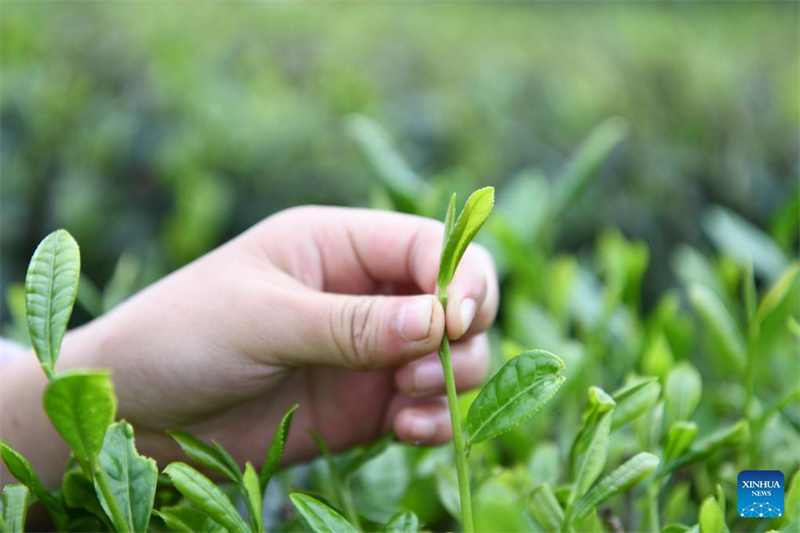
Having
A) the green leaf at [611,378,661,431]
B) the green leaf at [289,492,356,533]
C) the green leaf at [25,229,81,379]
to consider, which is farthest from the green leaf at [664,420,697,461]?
the green leaf at [25,229,81,379]

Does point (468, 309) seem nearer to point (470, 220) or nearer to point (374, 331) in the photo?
point (374, 331)

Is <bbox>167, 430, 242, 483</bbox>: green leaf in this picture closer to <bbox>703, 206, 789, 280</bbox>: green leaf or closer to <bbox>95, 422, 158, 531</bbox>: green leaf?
<bbox>95, 422, 158, 531</bbox>: green leaf

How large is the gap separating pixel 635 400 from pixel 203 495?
469 millimetres

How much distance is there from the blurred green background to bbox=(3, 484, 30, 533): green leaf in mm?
1021

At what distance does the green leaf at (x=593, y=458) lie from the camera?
84 cm

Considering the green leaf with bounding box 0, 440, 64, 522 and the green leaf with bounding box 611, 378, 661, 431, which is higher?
the green leaf with bounding box 0, 440, 64, 522

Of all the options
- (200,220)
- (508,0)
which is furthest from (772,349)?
(508,0)

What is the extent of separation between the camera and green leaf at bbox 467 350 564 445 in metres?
0.78

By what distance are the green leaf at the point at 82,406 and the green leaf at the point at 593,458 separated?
437mm

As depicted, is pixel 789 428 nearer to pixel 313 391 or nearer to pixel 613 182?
pixel 313 391
